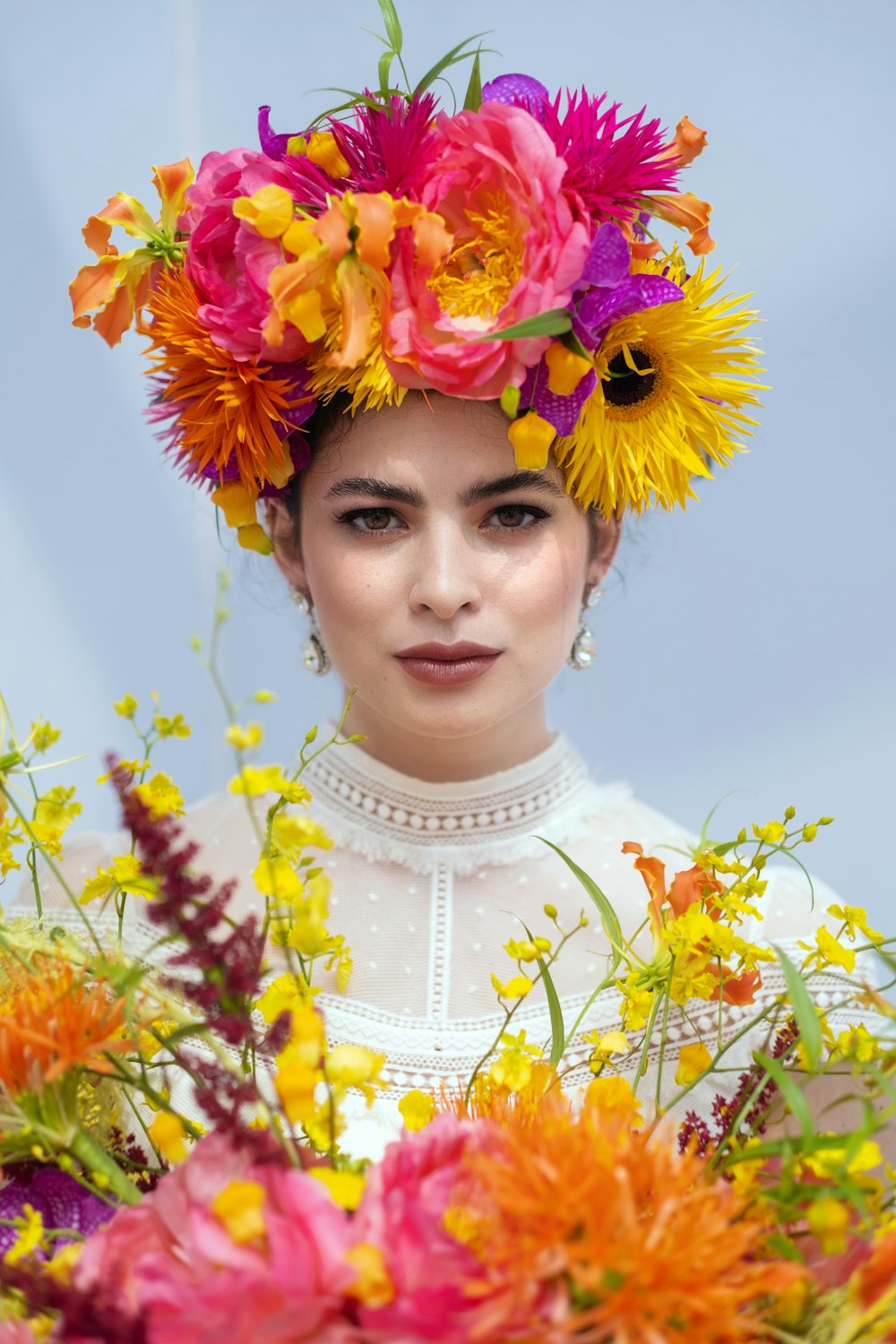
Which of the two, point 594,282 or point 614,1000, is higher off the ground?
point 594,282

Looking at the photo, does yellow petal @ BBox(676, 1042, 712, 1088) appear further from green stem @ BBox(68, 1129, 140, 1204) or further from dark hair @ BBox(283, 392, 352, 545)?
dark hair @ BBox(283, 392, 352, 545)

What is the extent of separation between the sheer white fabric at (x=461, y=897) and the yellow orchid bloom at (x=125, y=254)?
0.50 meters

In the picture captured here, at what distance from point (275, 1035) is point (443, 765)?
2.54 feet

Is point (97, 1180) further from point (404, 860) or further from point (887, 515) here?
point (887, 515)

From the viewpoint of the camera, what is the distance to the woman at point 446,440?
927mm

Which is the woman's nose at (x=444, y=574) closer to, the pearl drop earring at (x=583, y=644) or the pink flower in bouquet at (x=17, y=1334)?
the pearl drop earring at (x=583, y=644)

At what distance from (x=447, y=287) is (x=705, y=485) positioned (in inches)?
37.5

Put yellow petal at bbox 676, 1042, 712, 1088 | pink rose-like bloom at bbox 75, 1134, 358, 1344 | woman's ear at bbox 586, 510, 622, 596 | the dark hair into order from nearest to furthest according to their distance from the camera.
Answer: pink rose-like bloom at bbox 75, 1134, 358, 1344, yellow petal at bbox 676, 1042, 712, 1088, the dark hair, woman's ear at bbox 586, 510, 622, 596

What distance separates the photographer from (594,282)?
92cm

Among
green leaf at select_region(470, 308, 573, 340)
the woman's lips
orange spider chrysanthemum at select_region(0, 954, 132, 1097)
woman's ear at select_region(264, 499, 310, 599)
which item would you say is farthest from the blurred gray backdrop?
orange spider chrysanthemum at select_region(0, 954, 132, 1097)

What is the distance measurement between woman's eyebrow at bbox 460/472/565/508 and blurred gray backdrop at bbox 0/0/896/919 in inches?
20.5

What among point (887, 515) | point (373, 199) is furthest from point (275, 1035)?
point (887, 515)

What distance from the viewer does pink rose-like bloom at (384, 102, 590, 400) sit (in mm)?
896

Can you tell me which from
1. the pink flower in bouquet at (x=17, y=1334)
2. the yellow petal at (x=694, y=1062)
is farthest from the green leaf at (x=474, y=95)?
the pink flower in bouquet at (x=17, y=1334)
